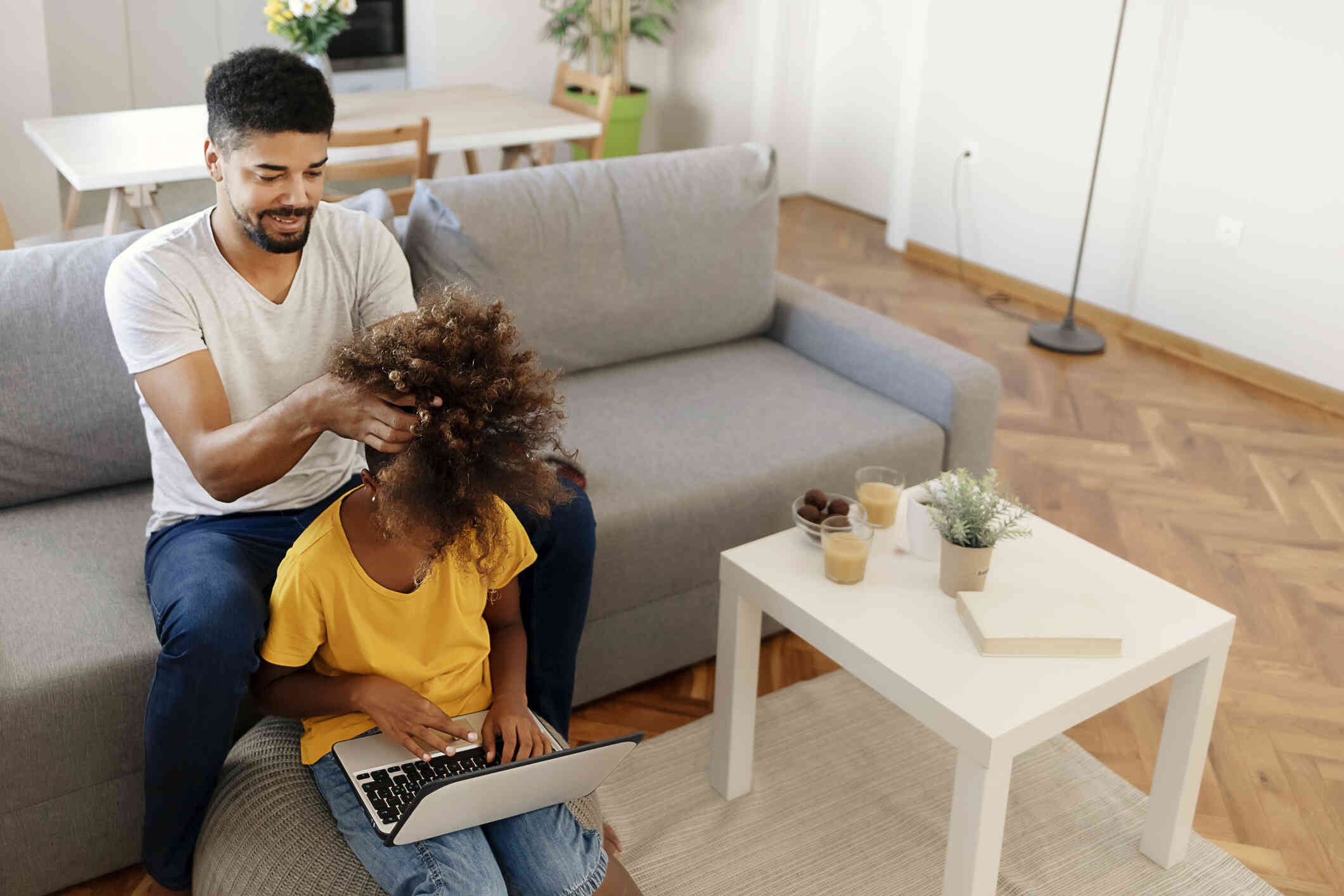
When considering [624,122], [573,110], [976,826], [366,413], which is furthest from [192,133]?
[976,826]

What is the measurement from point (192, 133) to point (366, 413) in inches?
102

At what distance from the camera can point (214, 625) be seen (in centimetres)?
149

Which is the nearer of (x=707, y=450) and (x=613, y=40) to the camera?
(x=707, y=450)

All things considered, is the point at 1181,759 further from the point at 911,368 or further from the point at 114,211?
the point at 114,211

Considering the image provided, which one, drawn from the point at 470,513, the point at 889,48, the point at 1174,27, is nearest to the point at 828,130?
the point at 889,48

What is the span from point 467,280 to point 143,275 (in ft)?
2.53

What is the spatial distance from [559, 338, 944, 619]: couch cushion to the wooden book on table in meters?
0.56

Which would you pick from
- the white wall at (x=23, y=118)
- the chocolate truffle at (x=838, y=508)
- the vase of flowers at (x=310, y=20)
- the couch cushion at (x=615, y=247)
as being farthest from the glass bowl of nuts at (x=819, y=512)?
the white wall at (x=23, y=118)

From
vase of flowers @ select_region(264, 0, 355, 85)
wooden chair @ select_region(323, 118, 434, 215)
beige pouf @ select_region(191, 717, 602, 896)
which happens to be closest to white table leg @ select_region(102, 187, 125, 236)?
wooden chair @ select_region(323, 118, 434, 215)

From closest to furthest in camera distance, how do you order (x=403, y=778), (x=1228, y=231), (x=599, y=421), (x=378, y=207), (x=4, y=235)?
(x=403, y=778)
(x=378, y=207)
(x=599, y=421)
(x=4, y=235)
(x=1228, y=231)

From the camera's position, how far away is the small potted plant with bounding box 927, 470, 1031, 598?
1.73m

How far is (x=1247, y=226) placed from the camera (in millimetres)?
3641

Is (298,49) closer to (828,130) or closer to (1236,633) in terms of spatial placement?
(828,130)

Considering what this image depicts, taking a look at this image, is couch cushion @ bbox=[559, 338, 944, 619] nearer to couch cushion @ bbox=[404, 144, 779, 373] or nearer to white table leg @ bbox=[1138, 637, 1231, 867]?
couch cushion @ bbox=[404, 144, 779, 373]
